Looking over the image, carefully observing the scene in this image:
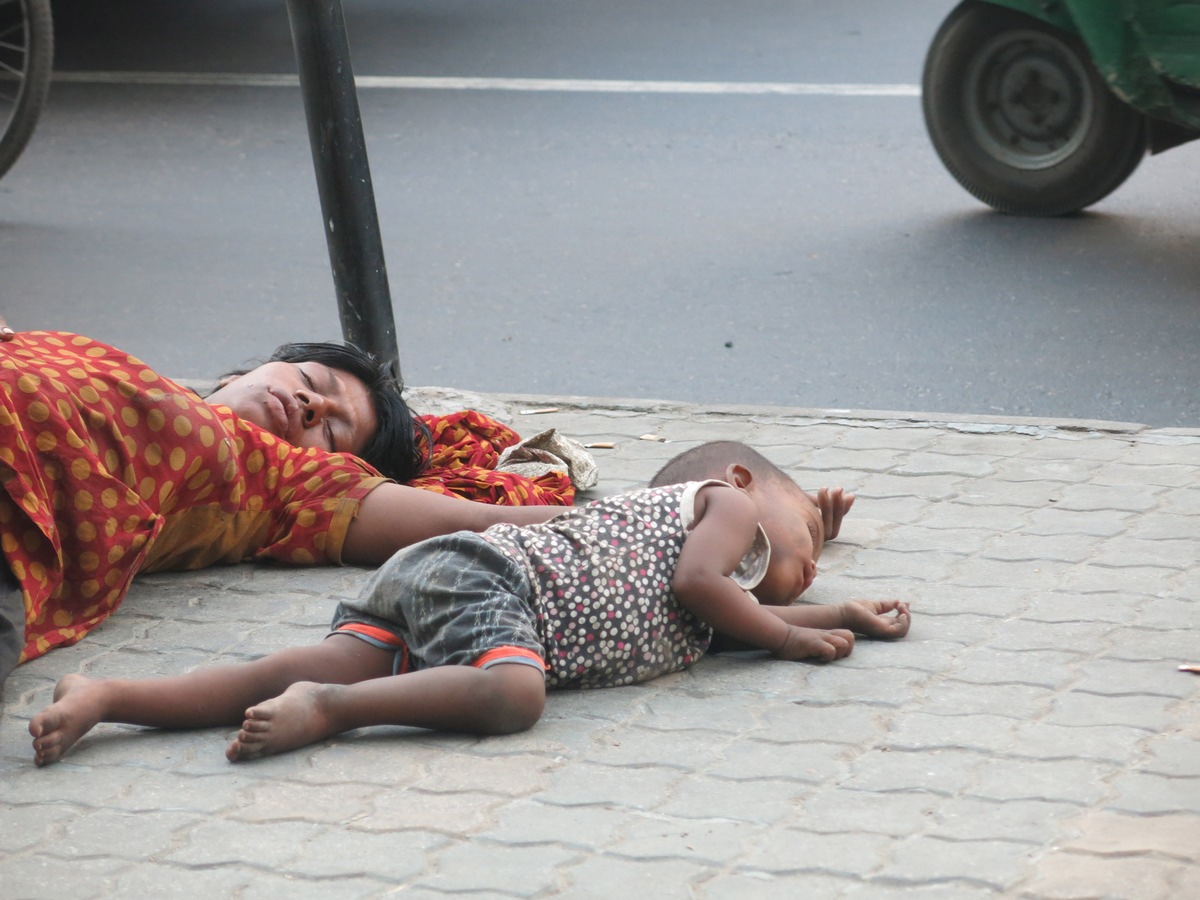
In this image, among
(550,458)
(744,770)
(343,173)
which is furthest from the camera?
(343,173)

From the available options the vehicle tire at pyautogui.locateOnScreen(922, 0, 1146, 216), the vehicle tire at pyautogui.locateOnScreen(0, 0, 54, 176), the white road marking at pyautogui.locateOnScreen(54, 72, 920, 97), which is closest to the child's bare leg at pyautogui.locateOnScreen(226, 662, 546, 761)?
the vehicle tire at pyautogui.locateOnScreen(922, 0, 1146, 216)

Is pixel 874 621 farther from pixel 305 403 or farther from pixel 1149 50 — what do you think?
A: pixel 1149 50

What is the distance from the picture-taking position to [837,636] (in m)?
3.17

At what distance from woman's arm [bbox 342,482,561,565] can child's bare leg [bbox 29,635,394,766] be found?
0.65m

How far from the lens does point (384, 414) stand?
163 inches

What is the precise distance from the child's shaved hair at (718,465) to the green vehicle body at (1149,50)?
3177 mm

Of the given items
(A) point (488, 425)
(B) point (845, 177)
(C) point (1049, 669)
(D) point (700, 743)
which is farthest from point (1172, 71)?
(D) point (700, 743)

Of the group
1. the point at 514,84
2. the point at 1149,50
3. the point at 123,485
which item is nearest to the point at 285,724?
the point at 123,485

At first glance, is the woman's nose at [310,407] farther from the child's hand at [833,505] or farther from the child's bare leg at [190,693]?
the child's hand at [833,505]

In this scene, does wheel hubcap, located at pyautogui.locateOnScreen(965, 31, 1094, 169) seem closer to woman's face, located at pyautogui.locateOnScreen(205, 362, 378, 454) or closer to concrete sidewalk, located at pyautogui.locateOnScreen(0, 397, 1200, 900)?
concrete sidewalk, located at pyautogui.locateOnScreen(0, 397, 1200, 900)

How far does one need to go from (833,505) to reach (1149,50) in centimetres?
303

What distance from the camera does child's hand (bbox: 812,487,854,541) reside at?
3.72 m

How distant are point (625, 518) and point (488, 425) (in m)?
1.41

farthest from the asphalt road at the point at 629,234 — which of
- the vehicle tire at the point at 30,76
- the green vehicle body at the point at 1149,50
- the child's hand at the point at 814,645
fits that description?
the child's hand at the point at 814,645
